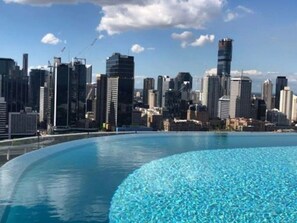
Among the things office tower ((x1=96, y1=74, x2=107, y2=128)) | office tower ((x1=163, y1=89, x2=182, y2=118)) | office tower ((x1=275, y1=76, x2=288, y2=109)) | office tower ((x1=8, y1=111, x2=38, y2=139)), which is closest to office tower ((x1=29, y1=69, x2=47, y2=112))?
office tower ((x1=96, y1=74, x2=107, y2=128))

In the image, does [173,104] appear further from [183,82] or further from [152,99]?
[183,82]

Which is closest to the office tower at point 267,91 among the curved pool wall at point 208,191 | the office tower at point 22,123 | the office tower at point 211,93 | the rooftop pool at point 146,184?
the office tower at point 211,93

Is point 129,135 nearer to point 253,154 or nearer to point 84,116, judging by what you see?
point 253,154

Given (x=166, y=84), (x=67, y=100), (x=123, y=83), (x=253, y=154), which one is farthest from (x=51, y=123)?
(x=253, y=154)

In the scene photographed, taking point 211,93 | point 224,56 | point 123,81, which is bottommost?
point 211,93

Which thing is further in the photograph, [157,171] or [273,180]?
[157,171]

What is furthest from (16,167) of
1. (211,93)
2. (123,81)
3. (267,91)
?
(267,91)

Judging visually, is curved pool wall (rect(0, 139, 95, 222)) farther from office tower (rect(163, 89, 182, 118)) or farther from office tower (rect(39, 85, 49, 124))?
office tower (rect(163, 89, 182, 118))
